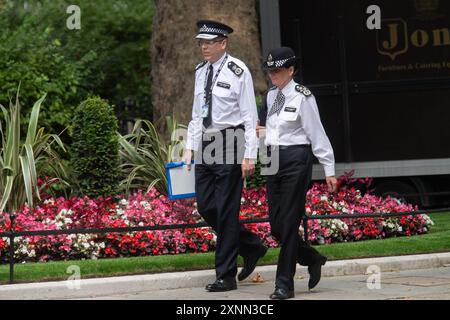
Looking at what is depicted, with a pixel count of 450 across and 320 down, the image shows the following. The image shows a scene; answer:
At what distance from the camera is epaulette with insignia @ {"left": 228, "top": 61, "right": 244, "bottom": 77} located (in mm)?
9039

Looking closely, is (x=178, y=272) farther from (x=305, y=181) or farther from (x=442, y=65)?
(x=442, y=65)

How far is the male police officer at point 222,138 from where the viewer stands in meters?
9.02

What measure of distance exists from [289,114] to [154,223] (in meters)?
2.89

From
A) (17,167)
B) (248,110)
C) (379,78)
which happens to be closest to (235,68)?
(248,110)

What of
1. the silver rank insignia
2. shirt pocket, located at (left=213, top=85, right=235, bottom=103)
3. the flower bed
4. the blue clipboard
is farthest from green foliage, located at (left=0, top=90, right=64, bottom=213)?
the silver rank insignia

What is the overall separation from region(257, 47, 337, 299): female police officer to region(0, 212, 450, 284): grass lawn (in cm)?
158

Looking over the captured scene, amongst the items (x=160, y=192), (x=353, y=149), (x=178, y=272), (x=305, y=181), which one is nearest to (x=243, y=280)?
(x=178, y=272)

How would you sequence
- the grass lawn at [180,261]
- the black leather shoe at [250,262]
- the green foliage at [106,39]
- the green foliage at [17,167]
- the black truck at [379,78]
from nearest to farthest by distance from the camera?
the black leather shoe at [250,262] → the grass lawn at [180,261] → the green foliage at [17,167] → the black truck at [379,78] → the green foliage at [106,39]

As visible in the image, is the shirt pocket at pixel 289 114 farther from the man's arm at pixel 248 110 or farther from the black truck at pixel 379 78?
the black truck at pixel 379 78

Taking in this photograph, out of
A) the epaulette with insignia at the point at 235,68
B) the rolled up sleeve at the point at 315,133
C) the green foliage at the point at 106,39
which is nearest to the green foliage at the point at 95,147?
the epaulette with insignia at the point at 235,68

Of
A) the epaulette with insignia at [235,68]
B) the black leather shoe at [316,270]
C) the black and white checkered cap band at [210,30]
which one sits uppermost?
the black and white checkered cap band at [210,30]

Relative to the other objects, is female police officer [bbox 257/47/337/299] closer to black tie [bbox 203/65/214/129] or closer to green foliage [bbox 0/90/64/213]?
black tie [bbox 203/65/214/129]
